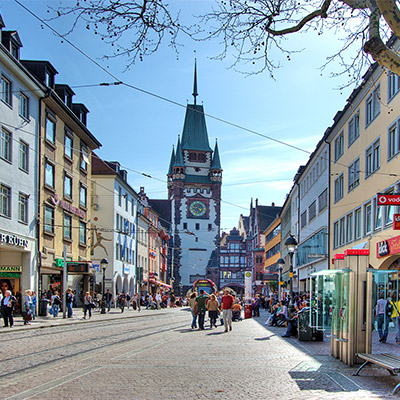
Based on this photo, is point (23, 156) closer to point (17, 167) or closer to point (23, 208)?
point (17, 167)

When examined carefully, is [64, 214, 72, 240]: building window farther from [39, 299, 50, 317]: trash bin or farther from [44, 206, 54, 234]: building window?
[39, 299, 50, 317]: trash bin

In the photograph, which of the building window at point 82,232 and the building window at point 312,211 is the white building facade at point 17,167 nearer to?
the building window at point 82,232

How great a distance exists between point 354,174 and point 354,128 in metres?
2.78

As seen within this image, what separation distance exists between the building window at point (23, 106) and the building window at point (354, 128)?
17780 mm

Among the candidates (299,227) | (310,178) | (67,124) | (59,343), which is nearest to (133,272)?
(299,227)

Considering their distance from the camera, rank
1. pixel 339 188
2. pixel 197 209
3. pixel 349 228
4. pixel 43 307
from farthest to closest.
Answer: pixel 197 209
pixel 339 188
pixel 349 228
pixel 43 307

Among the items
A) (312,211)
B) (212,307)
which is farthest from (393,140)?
(312,211)

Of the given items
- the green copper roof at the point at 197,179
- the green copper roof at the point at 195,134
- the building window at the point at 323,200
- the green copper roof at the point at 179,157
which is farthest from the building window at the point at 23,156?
the green copper roof at the point at 195,134

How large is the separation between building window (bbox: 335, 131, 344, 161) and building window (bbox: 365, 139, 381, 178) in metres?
7.73

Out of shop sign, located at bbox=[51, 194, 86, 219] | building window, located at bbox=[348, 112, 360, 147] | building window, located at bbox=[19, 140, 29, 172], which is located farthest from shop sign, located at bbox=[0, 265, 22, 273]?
building window, located at bbox=[348, 112, 360, 147]

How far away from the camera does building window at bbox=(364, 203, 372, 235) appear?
104ft

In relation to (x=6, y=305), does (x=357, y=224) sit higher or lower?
higher

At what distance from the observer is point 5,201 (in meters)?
31.0

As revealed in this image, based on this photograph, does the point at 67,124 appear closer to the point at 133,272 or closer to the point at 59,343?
the point at 59,343
